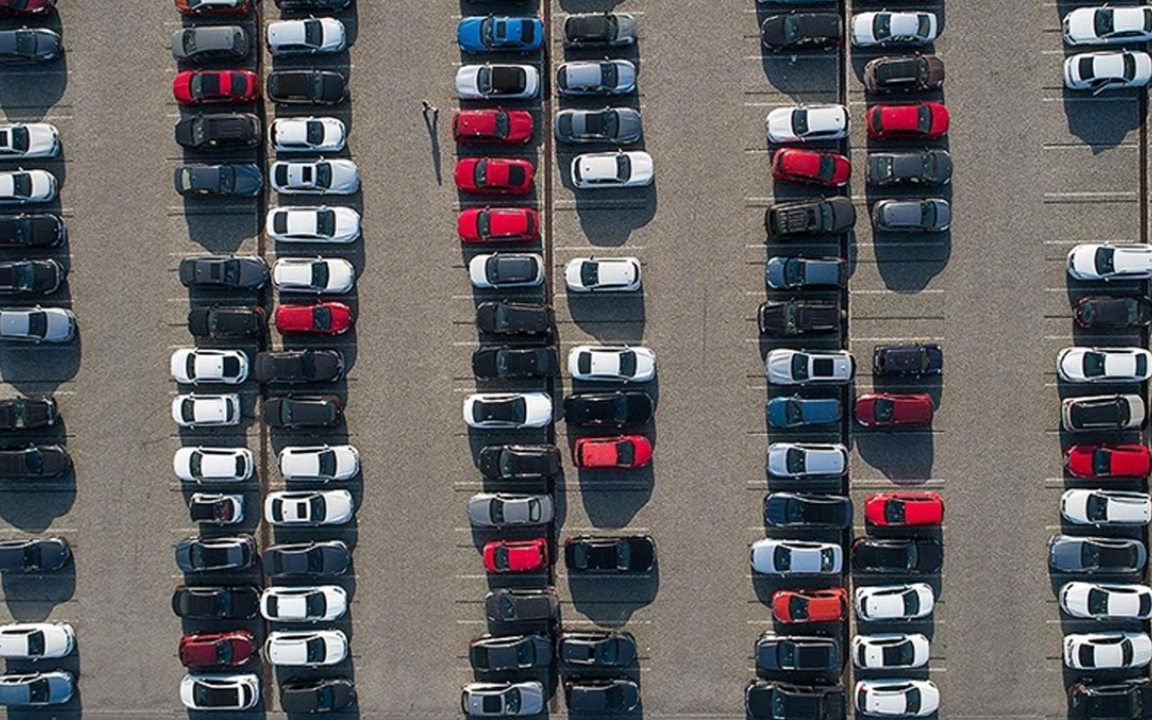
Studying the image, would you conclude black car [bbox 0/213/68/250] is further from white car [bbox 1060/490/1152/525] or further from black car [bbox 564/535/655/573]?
white car [bbox 1060/490/1152/525]

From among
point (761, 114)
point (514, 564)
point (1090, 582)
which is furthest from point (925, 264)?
point (514, 564)

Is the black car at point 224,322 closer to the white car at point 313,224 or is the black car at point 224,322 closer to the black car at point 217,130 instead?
the white car at point 313,224

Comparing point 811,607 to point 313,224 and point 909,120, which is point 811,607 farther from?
point 313,224

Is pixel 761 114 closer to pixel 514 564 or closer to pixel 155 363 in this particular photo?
pixel 514 564

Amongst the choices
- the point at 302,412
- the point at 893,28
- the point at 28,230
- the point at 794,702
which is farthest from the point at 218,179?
the point at 794,702

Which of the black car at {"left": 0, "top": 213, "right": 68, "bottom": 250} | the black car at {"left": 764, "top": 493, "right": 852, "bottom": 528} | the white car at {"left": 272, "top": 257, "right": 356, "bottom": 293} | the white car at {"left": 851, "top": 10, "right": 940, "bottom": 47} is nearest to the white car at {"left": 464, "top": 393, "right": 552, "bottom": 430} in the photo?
the white car at {"left": 272, "top": 257, "right": 356, "bottom": 293}

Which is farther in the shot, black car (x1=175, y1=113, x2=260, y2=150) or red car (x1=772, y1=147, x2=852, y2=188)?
black car (x1=175, y1=113, x2=260, y2=150)

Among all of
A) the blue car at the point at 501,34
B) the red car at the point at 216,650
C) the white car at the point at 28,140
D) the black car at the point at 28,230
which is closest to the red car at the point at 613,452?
the red car at the point at 216,650
